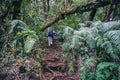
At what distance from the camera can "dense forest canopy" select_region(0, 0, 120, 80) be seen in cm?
624

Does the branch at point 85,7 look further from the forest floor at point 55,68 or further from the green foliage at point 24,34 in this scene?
the green foliage at point 24,34

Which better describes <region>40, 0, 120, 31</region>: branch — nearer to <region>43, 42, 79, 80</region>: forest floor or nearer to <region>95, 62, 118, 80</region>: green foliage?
<region>43, 42, 79, 80</region>: forest floor

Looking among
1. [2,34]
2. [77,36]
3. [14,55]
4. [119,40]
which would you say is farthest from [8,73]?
[119,40]

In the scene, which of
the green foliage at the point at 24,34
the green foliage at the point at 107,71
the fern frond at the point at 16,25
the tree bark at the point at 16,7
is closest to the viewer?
the green foliage at the point at 107,71

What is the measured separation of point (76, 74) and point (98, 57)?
5.55ft

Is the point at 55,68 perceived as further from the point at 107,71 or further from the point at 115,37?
the point at 115,37

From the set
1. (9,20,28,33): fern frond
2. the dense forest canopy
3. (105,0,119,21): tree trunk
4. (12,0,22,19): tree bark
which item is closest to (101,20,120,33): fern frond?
the dense forest canopy

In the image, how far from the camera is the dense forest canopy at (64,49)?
6.24 meters

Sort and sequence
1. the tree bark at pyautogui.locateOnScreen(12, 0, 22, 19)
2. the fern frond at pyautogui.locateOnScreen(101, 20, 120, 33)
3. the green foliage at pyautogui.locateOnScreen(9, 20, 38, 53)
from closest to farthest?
1. the fern frond at pyautogui.locateOnScreen(101, 20, 120, 33)
2. the green foliage at pyautogui.locateOnScreen(9, 20, 38, 53)
3. the tree bark at pyautogui.locateOnScreen(12, 0, 22, 19)

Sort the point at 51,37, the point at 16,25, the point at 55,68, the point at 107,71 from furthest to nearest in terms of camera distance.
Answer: the point at 51,37 < the point at 55,68 < the point at 16,25 < the point at 107,71

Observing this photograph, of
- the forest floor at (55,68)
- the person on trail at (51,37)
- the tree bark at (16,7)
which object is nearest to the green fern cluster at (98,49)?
the forest floor at (55,68)

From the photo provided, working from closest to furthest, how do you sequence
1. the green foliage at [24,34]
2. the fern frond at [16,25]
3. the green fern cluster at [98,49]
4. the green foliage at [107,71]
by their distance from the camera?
the green foliage at [107,71] < the green fern cluster at [98,49] < the green foliage at [24,34] < the fern frond at [16,25]

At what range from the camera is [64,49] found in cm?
797

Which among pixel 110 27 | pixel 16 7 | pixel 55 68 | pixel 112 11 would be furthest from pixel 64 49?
pixel 112 11
